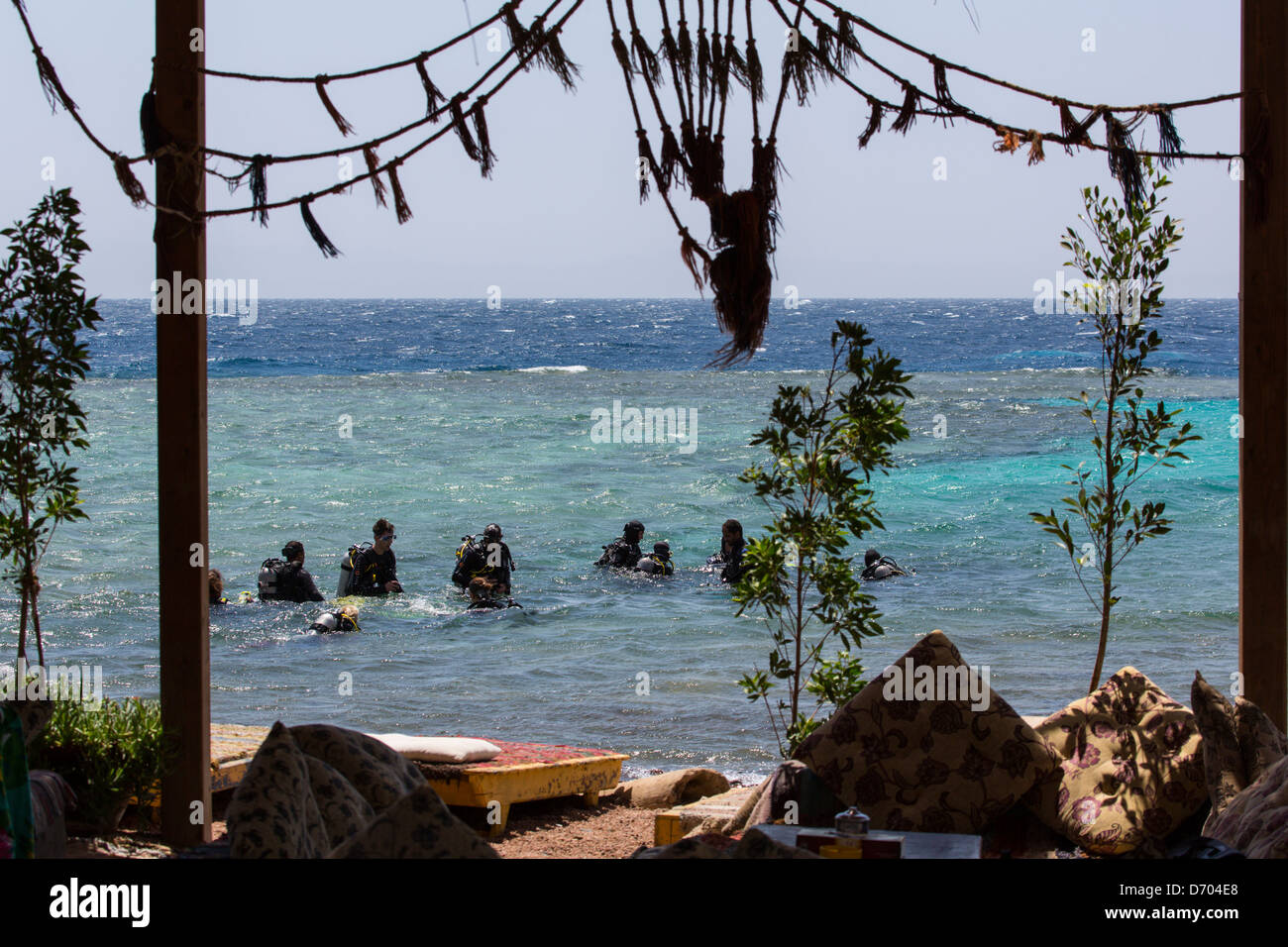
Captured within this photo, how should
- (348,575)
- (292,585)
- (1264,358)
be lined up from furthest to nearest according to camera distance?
(348,575) → (292,585) → (1264,358)

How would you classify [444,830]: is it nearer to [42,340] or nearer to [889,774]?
[889,774]

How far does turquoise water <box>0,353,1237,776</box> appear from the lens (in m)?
10.5

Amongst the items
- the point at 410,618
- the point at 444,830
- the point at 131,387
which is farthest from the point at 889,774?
the point at 131,387

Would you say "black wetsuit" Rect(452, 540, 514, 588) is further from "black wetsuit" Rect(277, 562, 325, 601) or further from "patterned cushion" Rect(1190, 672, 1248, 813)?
"patterned cushion" Rect(1190, 672, 1248, 813)

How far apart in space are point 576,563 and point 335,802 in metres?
14.7

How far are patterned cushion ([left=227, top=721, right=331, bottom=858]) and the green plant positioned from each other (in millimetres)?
1999

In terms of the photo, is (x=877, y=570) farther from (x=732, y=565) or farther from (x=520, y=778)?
(x=520, y=778)

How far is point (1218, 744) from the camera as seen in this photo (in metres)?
4.24

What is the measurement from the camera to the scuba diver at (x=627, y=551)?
16312 millimetres

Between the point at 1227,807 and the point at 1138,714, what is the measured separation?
26.8 inches

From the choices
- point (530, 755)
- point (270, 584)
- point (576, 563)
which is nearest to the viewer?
point (530, 755)

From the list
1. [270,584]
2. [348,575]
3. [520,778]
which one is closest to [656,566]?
[348,575]

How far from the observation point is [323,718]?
968 centimetres

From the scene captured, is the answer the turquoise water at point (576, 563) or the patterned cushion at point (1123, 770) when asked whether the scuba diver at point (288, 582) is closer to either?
the turquoise water at point (576, 563)
